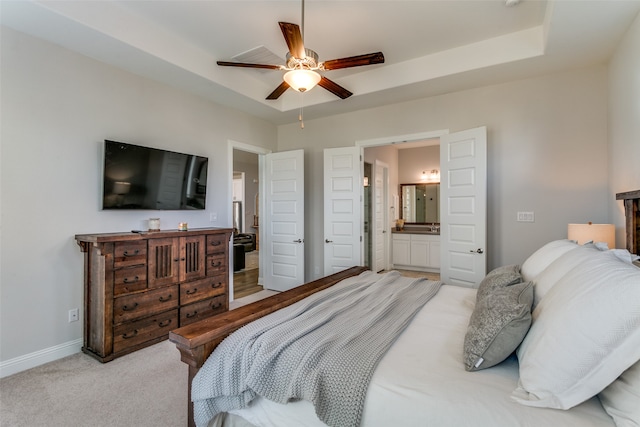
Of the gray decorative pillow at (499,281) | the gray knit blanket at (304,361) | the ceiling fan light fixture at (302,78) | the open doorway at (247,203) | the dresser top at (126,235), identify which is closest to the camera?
the gray knit blanket at (304,361)

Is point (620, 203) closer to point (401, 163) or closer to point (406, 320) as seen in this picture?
point (406, 320)

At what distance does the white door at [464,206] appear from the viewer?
3.38 m

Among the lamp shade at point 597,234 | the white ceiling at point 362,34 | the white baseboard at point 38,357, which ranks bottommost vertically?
the white baseboard at point 38,357

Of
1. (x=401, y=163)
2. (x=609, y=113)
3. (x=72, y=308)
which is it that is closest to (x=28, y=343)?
(x=72, y=308)

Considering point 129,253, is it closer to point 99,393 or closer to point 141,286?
point 141,286

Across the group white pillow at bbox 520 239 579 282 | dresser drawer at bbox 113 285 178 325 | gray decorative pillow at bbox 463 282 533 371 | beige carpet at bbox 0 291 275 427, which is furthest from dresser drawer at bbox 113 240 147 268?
white pillow at bbox 520 239 579 282

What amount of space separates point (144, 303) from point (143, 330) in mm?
254

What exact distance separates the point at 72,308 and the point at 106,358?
637mm

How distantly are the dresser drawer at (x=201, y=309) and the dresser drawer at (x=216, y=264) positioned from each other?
31 centimetres

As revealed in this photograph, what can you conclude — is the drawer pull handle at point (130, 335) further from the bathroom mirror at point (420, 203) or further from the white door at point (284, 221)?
the bathroom mirror at point (420, 203)

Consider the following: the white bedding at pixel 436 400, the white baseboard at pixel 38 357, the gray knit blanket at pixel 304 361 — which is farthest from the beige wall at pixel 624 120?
the white baseboard at pixel 38 357

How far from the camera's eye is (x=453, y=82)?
3.49 meters

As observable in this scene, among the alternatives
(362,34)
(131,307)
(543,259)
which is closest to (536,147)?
(543,259)

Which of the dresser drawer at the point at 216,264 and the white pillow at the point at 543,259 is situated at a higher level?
the white pillow at the point at 543,259
